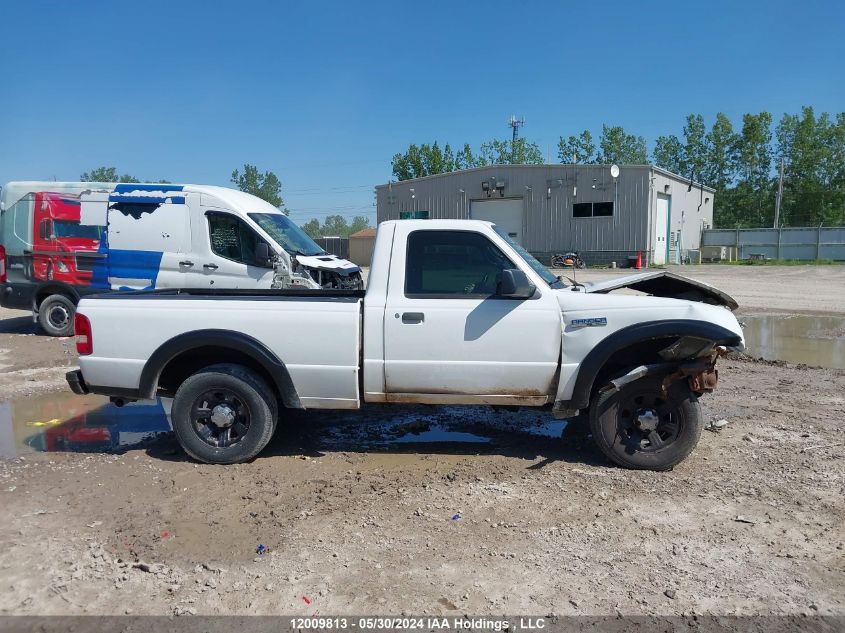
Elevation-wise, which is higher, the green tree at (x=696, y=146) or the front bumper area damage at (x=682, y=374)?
the green tree at (x=696, y=146)

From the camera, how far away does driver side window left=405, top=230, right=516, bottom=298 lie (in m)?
4.99

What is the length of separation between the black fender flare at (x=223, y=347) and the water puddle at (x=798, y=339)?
7572 mm

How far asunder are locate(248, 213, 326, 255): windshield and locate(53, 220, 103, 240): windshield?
2.87m

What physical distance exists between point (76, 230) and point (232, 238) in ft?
9.79

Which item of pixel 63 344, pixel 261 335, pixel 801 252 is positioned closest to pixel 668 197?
pixel 801 252

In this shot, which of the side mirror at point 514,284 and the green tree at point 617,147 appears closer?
the side mirror at point 514,284

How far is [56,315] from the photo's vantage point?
11.4 metres

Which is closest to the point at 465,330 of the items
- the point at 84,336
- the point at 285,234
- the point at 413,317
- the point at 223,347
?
the point at 413,317

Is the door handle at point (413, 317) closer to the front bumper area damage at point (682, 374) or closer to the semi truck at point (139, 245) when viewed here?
the front bumper area damage at point (682, 374)

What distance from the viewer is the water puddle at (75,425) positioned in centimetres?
582

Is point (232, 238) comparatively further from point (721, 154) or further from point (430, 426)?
point (721, 154)

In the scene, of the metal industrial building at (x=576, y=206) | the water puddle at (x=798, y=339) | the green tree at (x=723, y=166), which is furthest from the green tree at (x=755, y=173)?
the water puddle at (x=798, y=339)

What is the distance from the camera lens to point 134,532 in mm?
4035

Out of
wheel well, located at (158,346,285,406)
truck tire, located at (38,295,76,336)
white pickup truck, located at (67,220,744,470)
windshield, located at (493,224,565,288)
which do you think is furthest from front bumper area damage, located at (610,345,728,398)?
truck tire, located at (38,295,76,336)
